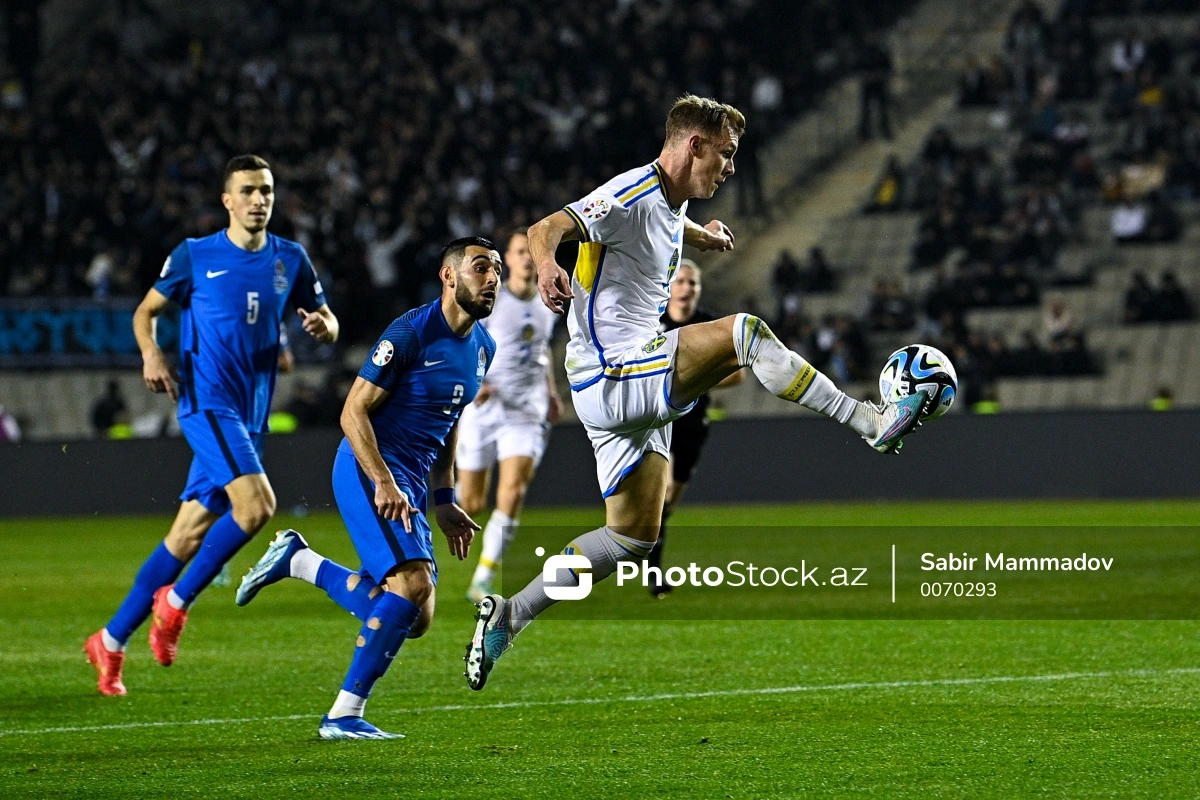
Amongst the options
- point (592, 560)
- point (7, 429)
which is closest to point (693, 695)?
point (592, 560)

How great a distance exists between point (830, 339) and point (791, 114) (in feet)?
21.2

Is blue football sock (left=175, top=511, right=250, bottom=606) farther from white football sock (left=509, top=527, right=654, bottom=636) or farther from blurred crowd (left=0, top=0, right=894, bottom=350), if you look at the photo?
blurred crowd (left=0, top=0, right=894, bottom=350)

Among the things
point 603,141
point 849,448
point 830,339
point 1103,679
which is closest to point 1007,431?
point 849,448

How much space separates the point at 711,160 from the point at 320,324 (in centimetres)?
229

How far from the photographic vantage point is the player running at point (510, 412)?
11867 mm

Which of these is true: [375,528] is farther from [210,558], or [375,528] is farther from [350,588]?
[210,558]

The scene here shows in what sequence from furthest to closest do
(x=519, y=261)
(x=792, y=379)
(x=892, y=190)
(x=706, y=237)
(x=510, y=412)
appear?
1. (x=892, y=190)
2. (x=510, y=412)
3. (x=519, y=261)
4. (x=706, y=237)
5. (x=792, y=379)

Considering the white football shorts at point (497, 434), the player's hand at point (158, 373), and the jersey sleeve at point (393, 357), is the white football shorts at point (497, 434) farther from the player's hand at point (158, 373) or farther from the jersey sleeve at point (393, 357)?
the jersey sleeve at point (393, 357)

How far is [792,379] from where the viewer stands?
6371 millimetres

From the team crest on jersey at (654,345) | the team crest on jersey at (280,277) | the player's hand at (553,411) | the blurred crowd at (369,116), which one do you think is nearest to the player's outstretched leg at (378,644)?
the team crest on jersey at (654,345)

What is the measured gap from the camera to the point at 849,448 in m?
21.2

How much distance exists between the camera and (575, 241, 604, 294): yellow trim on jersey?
7.08m

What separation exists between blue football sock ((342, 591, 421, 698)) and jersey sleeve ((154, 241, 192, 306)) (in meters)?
2.40

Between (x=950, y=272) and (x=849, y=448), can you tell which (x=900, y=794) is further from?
(x=950, y=272)
